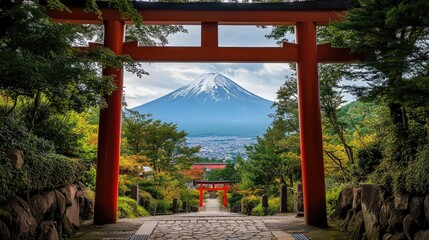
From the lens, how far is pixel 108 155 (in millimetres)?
5934

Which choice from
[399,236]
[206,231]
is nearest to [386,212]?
[399,236]

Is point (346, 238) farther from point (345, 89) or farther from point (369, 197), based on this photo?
point (345, 89)

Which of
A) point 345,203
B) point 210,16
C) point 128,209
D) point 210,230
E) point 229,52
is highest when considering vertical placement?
point 210,16

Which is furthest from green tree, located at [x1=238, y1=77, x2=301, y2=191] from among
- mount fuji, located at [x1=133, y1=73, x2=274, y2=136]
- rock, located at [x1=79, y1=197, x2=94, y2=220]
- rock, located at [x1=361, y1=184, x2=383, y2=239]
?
mount fuji, located at [x1=133, y1=73, x2=274, y2=136]

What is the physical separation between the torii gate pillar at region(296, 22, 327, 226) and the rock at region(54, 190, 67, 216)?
4.15 meters

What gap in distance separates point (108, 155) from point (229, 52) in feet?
10.0

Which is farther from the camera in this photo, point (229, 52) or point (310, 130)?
point (229, 52)

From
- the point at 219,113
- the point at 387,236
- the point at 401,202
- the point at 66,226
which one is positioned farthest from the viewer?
the point at 219,113

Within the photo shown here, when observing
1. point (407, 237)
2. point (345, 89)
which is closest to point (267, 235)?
point (407, 237)

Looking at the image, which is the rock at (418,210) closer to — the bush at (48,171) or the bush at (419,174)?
the bush at (419,174)

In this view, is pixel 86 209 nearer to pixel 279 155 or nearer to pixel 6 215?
pixel 6 215

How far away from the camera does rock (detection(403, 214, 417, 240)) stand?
3227 mm

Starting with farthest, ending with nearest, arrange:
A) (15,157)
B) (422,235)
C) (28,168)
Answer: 1. (28,168)
2. (15,157)
3. (422,235)

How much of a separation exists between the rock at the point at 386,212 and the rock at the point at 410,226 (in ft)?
1.06
